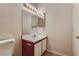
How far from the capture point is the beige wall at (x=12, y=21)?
125 cm

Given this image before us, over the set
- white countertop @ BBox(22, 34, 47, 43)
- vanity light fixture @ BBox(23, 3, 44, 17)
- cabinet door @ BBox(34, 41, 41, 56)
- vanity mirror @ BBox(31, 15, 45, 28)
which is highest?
vanity light fixture @ BBox(23, 3, 44, 17)

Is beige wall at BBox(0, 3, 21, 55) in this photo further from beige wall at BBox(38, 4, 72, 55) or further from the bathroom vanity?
beige wall at BBox(38, 4, 72, 55)

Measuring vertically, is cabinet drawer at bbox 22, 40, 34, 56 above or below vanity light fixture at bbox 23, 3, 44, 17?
below

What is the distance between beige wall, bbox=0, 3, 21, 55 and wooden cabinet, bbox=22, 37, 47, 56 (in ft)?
0.21

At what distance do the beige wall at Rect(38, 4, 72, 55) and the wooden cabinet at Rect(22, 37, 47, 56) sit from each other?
0.27 ft

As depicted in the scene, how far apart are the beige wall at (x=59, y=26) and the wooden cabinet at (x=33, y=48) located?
0.08 metres

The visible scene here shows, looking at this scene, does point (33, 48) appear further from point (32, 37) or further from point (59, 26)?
point (59, 26)

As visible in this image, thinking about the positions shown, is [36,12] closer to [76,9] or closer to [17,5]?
[17,5]

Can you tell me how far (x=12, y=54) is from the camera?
4.08 feet

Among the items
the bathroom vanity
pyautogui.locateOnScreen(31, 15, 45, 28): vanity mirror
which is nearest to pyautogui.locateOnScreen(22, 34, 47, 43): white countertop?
the bathroom vanity

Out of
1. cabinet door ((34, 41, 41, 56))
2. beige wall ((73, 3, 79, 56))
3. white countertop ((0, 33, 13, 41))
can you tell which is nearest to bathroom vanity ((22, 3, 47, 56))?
cabinet door ((34, 41, 41, 56))

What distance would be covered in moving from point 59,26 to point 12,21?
0.54 metres

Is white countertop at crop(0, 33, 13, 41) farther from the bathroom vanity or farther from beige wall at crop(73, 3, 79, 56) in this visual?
beige wall at crop(73, 3, 79, 56)

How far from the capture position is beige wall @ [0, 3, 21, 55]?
1.25 metres
